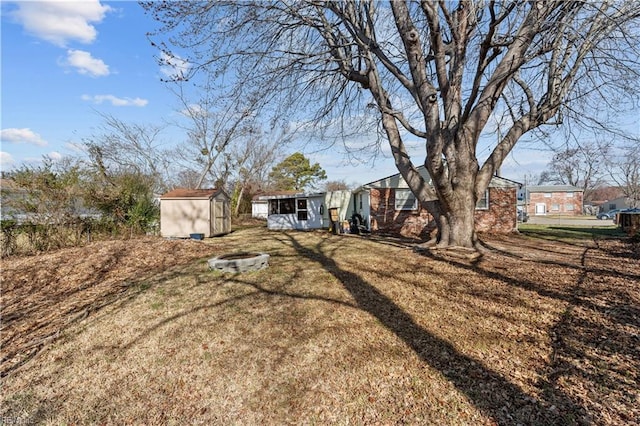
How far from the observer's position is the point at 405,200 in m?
14.4

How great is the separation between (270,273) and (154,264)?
3.45 metres

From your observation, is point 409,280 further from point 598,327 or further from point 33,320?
point 33,320

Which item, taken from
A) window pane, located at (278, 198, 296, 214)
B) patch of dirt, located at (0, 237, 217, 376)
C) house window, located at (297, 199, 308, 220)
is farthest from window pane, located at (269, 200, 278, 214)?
patch of dirt, located at (0, 237, 217, 376)

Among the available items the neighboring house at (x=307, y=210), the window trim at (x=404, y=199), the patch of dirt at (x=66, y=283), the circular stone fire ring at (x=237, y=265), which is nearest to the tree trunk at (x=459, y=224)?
the circular stone fire ring at (x=237, y=265)

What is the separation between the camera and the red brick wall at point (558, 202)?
4819 centimetres

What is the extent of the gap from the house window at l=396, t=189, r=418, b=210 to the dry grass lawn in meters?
8.14

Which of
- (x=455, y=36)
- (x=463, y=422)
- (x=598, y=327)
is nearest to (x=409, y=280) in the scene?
(x=598, y=327)

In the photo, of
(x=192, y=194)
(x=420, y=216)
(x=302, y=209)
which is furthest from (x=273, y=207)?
(x=420, y=216)

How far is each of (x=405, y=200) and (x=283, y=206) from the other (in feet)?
27.0

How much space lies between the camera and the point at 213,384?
9.89 feet

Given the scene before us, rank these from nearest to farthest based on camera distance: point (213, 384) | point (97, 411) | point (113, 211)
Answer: point (97, 411) → point (213, 384) → point (113, 211)

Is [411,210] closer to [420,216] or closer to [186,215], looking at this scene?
[420,216]

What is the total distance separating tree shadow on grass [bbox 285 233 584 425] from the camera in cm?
232

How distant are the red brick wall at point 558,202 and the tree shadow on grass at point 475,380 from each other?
2162 inches
